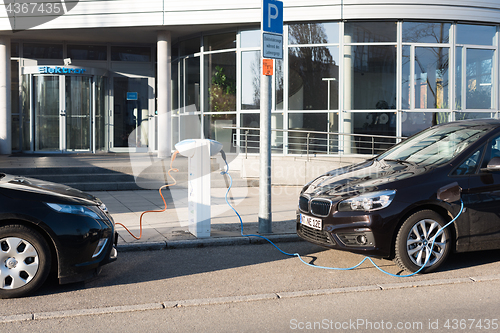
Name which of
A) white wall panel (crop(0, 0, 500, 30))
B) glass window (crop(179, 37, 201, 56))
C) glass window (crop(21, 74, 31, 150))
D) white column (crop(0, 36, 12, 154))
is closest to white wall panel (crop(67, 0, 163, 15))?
white wall panel (crop(0, 0, 500, 30))

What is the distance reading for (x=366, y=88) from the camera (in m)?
13.8

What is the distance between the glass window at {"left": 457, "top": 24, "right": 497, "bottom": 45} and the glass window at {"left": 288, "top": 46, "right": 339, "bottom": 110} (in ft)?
11.6

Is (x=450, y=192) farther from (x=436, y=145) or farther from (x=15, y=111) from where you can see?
(x=15, y=111)

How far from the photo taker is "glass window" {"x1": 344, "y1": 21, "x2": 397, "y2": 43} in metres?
13.8

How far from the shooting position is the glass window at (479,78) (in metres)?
14.1

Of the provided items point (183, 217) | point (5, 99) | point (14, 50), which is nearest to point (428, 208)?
point (183, 217)

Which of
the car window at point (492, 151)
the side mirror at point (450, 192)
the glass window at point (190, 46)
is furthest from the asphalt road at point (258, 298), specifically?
the glass window at point (190, 46)

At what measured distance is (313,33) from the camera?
45.9 feet

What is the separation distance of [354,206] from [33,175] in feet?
30.2

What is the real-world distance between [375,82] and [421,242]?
9.17m

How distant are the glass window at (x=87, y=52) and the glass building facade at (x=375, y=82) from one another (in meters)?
7.38

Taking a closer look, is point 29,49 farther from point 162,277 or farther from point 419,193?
point 419,193

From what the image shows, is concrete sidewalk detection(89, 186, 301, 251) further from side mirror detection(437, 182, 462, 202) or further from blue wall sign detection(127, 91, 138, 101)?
blue wall sign detection(127, 91, 138, 101)

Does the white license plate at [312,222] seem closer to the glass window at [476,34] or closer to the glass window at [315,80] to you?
the glass window at [315,80]
